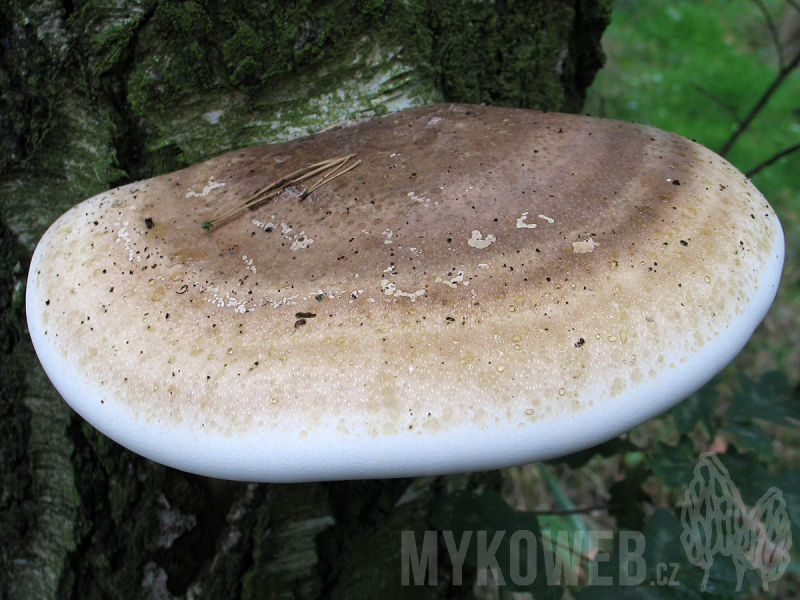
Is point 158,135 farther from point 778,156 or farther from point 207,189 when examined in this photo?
point 778,156

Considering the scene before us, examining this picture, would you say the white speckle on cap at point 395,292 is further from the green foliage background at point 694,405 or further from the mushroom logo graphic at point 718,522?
the mushroom logo graphic at point 718,522

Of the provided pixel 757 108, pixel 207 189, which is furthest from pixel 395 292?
pixel 757 108

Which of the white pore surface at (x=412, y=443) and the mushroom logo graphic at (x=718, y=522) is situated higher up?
the white pore surface at (x=412, y=443)

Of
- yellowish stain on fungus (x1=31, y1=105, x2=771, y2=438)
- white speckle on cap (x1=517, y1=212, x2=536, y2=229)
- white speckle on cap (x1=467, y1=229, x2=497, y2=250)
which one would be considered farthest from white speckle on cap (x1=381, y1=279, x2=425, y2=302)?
white speckle on cap (x1=517, y1=212, x2=536, y2=229)

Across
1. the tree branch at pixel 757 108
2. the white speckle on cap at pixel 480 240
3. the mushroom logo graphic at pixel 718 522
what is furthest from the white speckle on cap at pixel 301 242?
the tree branch at pixel 757 108

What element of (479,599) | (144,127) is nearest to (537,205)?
(144,127)

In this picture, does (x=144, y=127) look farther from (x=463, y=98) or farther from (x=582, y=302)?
(x=582, y=302)

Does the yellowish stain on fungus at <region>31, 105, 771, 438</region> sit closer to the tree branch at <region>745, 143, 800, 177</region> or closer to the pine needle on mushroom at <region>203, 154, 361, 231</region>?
the pine needle on mushroom at <region>203, 154, 361, 231</region>
